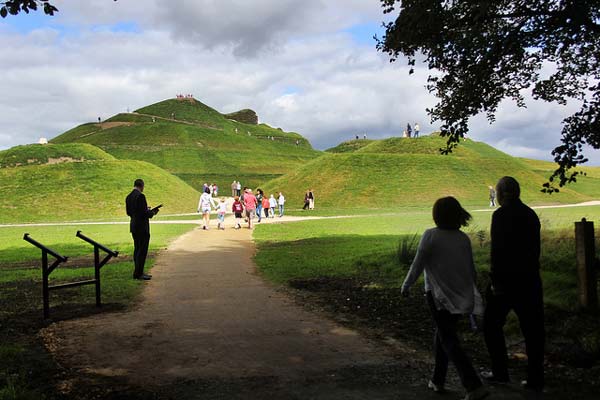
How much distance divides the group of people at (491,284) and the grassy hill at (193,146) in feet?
204

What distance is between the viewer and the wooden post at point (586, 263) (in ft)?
21.2

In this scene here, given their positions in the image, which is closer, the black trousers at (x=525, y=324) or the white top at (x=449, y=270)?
the white top at (x=449, y=270)

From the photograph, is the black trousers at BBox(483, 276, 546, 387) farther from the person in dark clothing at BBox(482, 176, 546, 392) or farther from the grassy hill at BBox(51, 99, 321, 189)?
the grassy hill at BBox(51, 99, 321, 189)

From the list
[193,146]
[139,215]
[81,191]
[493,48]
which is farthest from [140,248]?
[193,146]

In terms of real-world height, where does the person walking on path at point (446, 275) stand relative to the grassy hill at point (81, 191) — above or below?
below

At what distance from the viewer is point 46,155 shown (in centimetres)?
5822

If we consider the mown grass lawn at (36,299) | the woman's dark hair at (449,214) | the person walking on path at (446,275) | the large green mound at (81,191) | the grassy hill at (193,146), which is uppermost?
the grassy hill at (193,146)

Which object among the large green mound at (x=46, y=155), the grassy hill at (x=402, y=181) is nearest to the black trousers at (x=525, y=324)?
the grassy hill at (x=402, y=181)

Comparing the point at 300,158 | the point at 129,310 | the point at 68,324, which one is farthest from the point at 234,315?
the point at 300,158

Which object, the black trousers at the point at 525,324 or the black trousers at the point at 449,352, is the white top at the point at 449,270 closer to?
the black trousers at the point at 449,352

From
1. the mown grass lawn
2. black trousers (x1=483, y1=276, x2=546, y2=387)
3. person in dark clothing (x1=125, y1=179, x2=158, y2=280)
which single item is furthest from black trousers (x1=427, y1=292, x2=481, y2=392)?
person in dark clothing (x1=125, y1=179, x2=158, y2=280)

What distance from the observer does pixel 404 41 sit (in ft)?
35.6

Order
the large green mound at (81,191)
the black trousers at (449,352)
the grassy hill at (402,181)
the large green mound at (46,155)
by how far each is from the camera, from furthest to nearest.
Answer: the large green mound at (46,155) < the grassy hill at (402,181) < the large green mound at (81,191) < the black trousers at (449,352)

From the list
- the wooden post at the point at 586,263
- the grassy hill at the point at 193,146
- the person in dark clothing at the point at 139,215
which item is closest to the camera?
the wooden post at the point at 586,263
